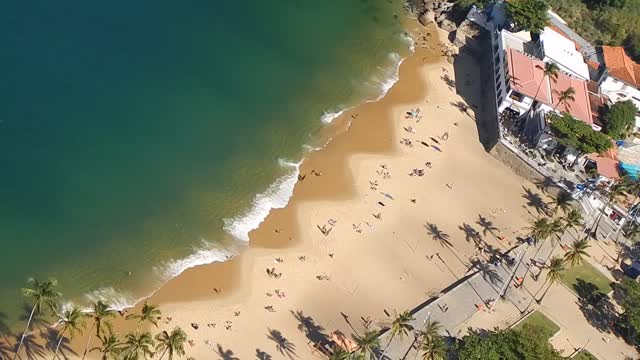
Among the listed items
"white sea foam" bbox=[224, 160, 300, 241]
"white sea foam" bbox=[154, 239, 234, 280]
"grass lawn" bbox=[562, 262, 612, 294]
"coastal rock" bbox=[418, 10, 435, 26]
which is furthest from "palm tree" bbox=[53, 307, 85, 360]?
"coastal rock" bbox=[418, 10, 435, 26]

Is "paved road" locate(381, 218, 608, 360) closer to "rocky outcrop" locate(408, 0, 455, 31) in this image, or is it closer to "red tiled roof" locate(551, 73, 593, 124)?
"red tiled roof" locate(551, 73, 593, 124)

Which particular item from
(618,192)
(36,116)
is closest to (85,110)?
(36,116)

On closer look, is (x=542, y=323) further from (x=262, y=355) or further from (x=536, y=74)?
(x=536, y=74)

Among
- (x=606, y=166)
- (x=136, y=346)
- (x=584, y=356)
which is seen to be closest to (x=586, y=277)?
(x=584, y=356)

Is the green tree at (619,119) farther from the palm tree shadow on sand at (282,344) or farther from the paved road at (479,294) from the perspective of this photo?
the palm tree shadow on sand at (282,344)

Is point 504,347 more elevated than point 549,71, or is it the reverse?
point 549,71

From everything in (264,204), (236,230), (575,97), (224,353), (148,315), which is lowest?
(224,353)
